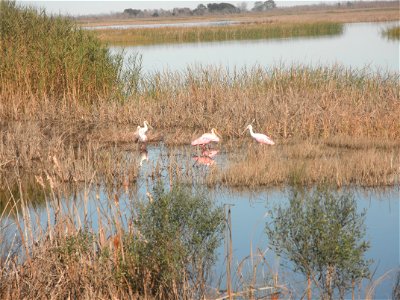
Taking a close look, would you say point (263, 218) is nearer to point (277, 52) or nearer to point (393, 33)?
point (277, 52)

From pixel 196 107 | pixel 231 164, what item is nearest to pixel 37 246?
pixel 231 164

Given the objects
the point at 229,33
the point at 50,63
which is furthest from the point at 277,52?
the point at 50,63

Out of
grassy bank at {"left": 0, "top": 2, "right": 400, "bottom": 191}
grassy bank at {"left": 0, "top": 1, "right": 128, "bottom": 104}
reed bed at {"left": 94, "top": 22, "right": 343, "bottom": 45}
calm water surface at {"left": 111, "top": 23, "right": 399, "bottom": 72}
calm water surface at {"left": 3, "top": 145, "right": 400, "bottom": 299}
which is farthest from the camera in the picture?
reed bed at {"left": 94, "top": 22, "right": 343, "bottom": 45}

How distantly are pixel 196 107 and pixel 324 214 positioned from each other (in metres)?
8.15

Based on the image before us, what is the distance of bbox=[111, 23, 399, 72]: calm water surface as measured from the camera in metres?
23.3

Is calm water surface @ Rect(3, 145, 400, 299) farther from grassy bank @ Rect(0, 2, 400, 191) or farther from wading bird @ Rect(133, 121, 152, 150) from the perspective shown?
wading bird @ Rect(133, 121, 152, 150)

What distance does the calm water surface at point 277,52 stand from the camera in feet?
76.4

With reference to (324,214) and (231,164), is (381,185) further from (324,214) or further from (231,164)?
(324,214)

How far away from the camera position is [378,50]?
2766 cm

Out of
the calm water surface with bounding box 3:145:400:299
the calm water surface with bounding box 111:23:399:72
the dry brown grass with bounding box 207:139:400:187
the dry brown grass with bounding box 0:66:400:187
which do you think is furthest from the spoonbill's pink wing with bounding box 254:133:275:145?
the calm water surface with bounding box 111:23:399:72

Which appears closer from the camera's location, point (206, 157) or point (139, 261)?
point (139, 261)

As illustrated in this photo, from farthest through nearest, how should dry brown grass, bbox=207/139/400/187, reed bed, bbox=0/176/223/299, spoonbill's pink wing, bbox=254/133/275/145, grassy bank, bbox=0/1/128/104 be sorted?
1. grassy bank, bbox=0/1/128/104
2. spoonbill's pink wing, bbox=254/133/275/145
3. dry brown grass, bbox=207/139/400/187
4. reed bed, bbox=0/176/223/299

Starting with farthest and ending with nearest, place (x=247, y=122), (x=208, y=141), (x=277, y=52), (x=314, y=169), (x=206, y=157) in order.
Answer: (x=277, y=52) → (x=247, y=122) → (x=208, y=141) → (x=206, y=157) → (x=314, y=169)

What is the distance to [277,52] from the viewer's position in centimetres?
2792
